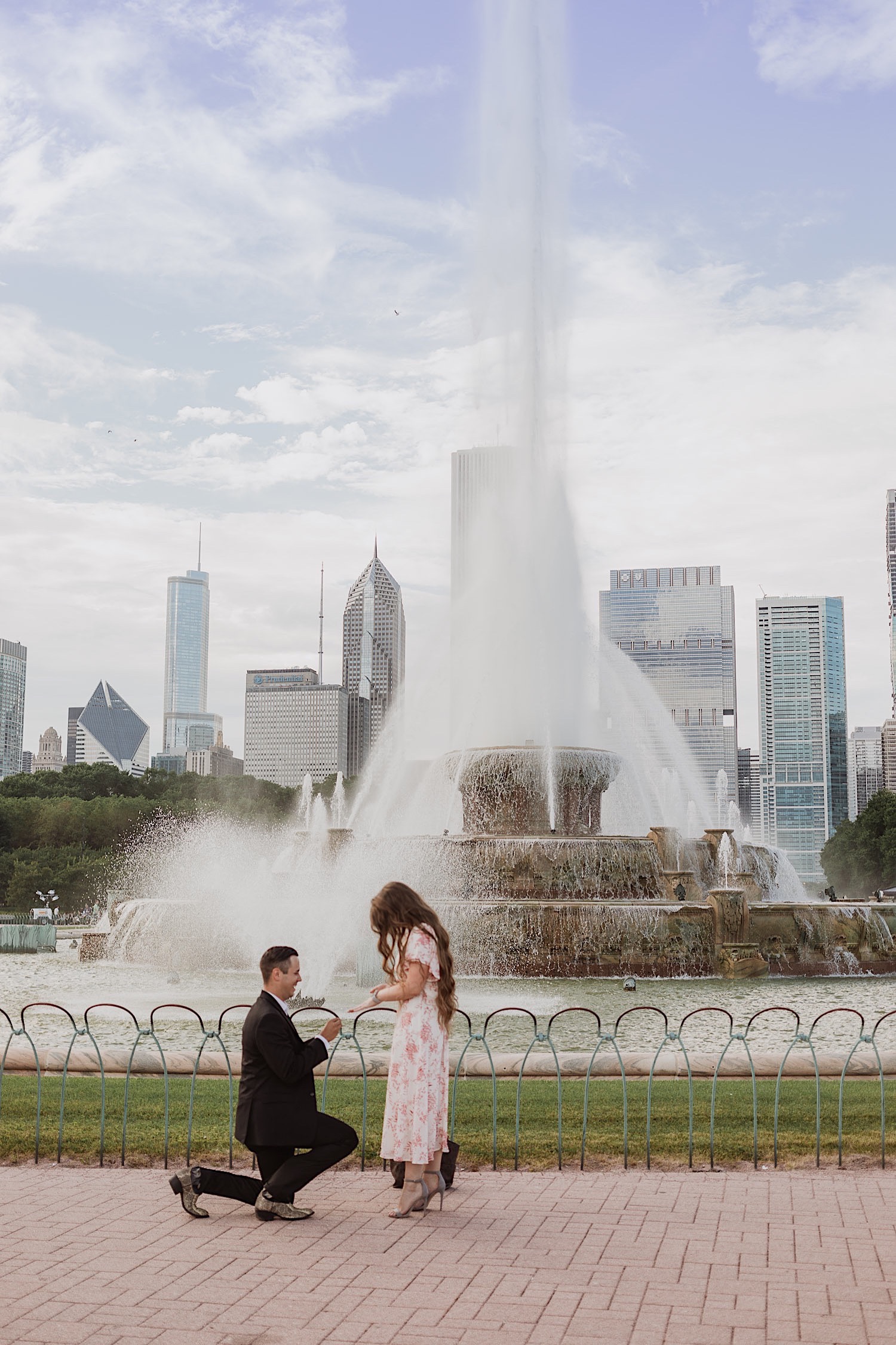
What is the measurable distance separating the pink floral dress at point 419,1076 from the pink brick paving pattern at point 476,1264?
41 centimetres

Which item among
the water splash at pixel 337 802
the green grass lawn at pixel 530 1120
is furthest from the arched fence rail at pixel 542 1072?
Answer: the water splash at pixel 337 802

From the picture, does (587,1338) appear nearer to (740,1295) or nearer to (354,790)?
(740,1295)

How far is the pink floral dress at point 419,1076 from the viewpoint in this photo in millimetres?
7320

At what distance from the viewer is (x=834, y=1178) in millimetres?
8086

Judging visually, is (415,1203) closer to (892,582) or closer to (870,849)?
(870,849)

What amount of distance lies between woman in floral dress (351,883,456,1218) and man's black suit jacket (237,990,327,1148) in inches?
19.5

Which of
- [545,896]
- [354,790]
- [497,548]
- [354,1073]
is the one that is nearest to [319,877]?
[545,896]

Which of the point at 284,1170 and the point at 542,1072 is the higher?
the point at 284,1170

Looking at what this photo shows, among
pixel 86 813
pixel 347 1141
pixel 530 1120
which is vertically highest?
pixel 86 813

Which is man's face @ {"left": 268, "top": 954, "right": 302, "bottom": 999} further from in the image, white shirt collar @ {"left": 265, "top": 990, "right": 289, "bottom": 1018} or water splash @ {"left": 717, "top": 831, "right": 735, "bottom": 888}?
water splash @ {"left": 717, "top": 831, "right": 735, "bottom": 888}

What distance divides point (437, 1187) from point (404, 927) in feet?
5.00

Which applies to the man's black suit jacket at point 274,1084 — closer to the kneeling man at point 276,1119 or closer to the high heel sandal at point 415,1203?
the kneeling man at point 276,1119

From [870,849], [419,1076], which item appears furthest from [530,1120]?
[870,849]

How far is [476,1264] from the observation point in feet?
20.9
